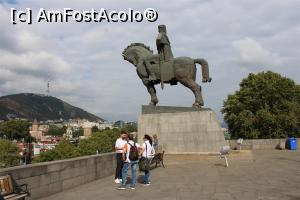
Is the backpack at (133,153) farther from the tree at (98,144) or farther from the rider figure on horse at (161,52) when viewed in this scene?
the tree at (98,144)

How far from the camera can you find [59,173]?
10562 millimetres

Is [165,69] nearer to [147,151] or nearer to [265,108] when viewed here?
[147,151]

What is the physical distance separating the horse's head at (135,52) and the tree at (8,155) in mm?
58156

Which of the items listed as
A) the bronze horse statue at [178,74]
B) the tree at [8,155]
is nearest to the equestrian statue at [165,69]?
the bronze horse statue at [178,74]

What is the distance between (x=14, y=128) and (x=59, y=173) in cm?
11499

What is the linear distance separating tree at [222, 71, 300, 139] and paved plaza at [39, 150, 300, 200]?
2884 cm

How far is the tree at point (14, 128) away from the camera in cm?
11800

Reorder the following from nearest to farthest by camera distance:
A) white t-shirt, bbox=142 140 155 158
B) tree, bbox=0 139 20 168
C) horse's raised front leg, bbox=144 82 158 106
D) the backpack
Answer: the backpack → white t-shirt, bbox=142 140 155 158 → horse's raised front leg, bbox=144 82 158 106 → tree, bbox=0 139 20 168

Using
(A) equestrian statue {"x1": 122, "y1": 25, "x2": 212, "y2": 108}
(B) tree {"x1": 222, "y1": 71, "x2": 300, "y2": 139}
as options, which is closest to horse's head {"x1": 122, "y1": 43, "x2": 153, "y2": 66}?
(A) equestrian statue {"x1": 122, "y1": 25, "x2": 212, "y2": 108}

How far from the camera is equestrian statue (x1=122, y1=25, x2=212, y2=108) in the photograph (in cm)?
1925

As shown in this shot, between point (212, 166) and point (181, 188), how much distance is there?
5852 mm

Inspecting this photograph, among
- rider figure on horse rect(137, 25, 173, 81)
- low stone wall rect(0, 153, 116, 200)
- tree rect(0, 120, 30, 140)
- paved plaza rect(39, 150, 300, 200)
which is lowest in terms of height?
paved plaza rect(39, 150, 300, 200)

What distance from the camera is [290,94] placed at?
46375 mm

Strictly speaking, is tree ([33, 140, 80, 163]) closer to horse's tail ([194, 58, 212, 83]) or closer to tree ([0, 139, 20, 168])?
tree ([0, 139, 20, 168])
